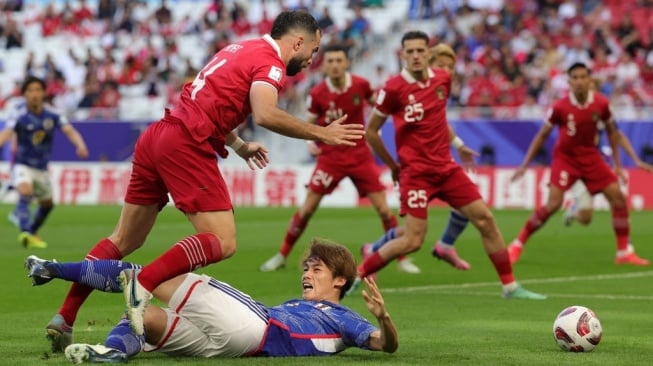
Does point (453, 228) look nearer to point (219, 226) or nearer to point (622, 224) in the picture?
point (622, 224)

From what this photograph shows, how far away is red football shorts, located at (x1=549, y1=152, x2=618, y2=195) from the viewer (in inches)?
672

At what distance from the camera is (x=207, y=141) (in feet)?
27.2

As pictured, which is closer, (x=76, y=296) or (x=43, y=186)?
(x=76, y=296)

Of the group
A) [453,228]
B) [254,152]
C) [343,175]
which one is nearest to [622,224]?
[453,228]

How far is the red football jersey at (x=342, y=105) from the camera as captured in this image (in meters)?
15.6

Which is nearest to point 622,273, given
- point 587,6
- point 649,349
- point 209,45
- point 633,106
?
point 649,349

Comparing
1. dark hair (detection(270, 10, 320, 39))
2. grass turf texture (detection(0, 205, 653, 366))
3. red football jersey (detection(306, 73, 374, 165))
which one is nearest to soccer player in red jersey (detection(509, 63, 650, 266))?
grass turf texture (detection(0, 205, 653, 366))

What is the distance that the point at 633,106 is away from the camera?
2970 cm

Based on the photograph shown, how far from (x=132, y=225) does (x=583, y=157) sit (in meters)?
Result: 9.64

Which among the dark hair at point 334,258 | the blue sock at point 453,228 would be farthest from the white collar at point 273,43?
the blue sock at point 453,228

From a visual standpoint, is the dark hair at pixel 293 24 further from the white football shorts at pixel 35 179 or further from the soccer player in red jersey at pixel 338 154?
the white football shorts at pixel 35 179

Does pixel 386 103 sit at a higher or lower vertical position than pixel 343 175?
higher

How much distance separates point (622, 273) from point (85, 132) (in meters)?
21.6

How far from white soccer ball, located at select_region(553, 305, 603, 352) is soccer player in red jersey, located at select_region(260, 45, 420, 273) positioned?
271 inches
